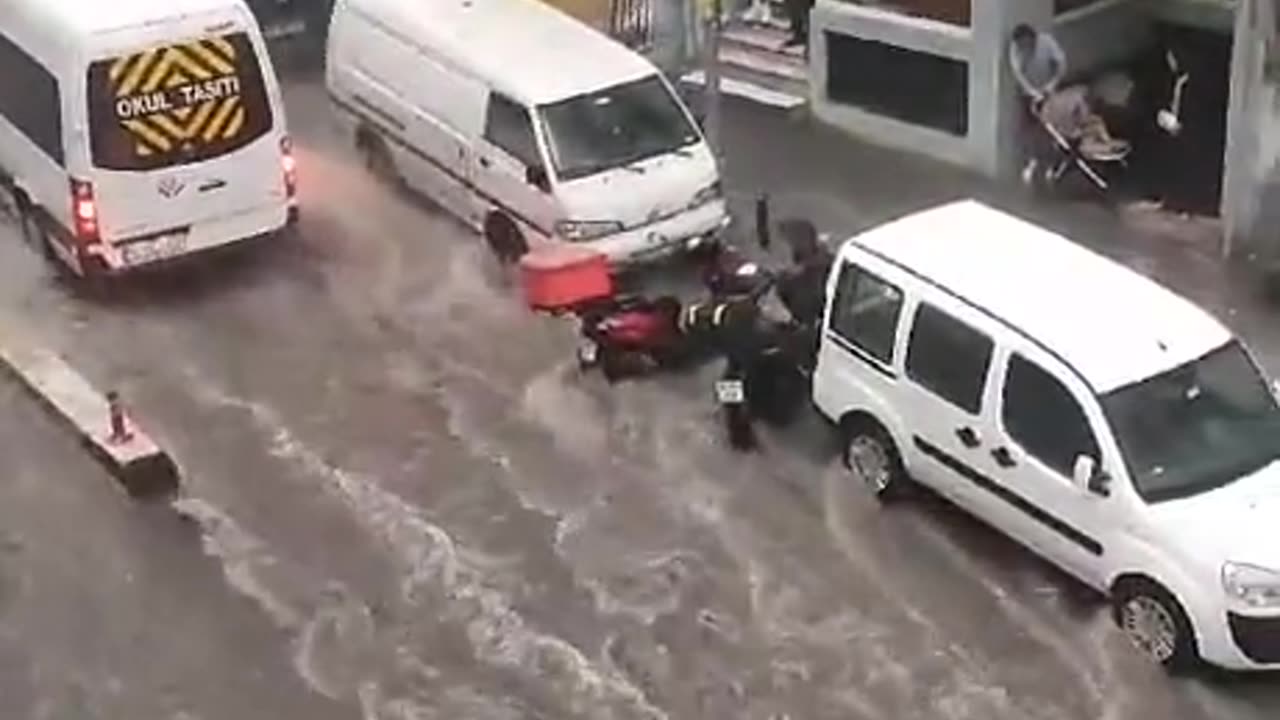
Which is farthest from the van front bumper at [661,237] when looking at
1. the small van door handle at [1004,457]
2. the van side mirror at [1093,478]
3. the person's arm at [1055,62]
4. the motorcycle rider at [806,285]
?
the van side mirror at [1093,478]

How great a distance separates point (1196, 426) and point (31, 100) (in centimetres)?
→ 961

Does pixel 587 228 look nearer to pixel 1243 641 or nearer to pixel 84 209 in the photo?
pixel 84 209

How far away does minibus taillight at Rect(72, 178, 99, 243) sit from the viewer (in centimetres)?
1791

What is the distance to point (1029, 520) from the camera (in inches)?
543

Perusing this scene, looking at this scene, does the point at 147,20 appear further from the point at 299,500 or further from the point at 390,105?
the point at 299,500

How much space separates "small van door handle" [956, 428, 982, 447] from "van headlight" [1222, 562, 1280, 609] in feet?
6.15

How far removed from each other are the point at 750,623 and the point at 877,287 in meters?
2.32

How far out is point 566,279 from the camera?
17609mm

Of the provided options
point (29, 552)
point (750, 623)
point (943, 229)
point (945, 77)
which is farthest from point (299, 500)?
point (945, 77)

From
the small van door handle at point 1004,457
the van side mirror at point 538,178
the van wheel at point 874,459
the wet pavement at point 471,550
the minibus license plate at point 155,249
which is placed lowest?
the wet pavement at point 471,550

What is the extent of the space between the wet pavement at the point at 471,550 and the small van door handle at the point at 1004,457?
2.60 ft

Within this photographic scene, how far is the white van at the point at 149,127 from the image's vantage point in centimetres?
1778

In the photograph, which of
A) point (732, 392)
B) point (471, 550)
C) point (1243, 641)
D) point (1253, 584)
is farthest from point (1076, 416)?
point (471, 550)

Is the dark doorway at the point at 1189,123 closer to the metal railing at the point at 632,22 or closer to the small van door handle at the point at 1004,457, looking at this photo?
the metal railing at the point at 632,22
